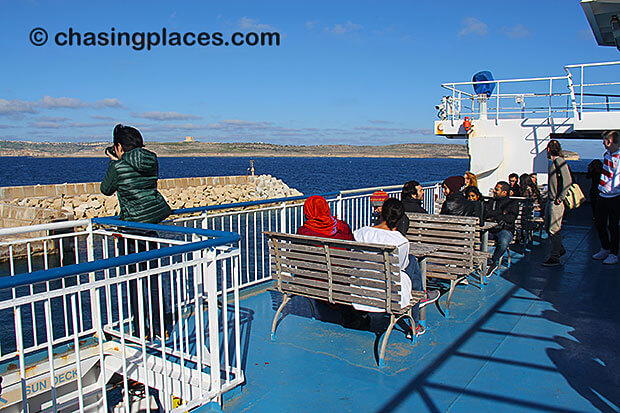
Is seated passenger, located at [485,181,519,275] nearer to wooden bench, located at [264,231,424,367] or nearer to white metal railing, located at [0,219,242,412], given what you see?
wooden bench, located at [264,231,424,367]

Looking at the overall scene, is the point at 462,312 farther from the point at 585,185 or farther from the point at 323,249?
the point at 585,185

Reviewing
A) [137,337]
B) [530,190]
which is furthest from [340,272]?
[530,190]

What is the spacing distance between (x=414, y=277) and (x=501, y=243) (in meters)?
2.68

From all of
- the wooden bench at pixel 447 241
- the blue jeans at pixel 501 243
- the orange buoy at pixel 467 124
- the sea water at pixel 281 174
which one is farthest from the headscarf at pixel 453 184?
the sea water at pixel 281 174

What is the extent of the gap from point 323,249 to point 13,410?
2.66 meters

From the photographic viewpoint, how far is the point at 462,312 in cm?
496

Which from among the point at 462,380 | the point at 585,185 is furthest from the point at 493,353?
the point at 585,185

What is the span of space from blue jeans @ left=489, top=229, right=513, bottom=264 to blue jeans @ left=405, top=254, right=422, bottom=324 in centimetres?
243

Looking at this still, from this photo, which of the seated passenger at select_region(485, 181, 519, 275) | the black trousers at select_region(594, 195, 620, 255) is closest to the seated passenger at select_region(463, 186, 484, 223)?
the seated passenger at select_region(485, 181, 519, 275)

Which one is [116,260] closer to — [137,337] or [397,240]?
[137,337]

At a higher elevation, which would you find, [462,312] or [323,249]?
[323,249]

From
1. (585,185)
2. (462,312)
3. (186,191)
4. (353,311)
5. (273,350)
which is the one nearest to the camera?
(273,350)

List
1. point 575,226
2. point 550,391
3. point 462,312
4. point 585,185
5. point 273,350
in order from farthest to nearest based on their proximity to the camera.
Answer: point 585,185
point 575,226
point 462,312
point 273,350
point 550,391

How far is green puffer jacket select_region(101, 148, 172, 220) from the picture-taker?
13.1 ft
